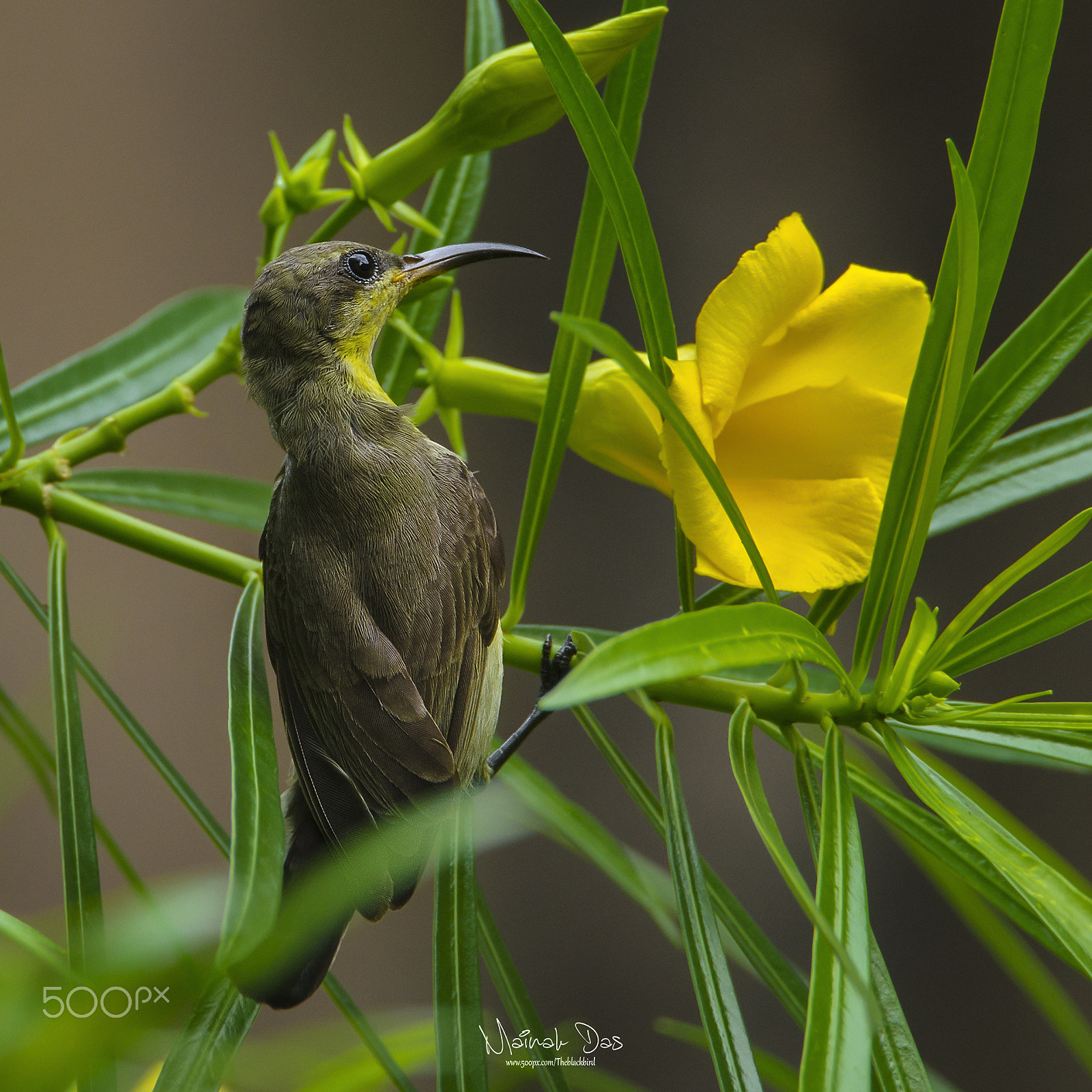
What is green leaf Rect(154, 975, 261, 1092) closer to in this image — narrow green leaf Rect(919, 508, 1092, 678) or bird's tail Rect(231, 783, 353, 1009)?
bird's tail Rect(231, 783, 353, 1009)

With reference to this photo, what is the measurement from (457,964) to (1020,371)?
397 mm

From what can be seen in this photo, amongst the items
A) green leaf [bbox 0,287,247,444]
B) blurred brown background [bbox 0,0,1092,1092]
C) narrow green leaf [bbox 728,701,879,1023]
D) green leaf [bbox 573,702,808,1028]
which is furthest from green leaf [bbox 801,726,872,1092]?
blurred brown background [bbox 0,0,1092,1092]

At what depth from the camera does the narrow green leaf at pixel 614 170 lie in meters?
0.35

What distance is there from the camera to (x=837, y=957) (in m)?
0.25

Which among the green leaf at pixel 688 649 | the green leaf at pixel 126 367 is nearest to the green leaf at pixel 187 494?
the green leaf at pixel 126 367

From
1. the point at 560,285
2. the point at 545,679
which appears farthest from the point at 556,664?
the point at 560,285

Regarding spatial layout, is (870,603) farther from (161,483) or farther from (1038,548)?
(161,483)

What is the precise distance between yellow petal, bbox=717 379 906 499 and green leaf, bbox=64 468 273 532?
331mm

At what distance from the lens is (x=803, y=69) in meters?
1.51

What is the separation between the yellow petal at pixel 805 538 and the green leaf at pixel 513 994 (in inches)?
8.7

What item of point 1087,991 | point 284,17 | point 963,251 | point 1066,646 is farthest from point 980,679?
point 284,17

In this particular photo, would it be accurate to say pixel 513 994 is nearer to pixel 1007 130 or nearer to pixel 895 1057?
pixel 895 1057

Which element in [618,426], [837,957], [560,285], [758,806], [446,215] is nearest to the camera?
[837,957]

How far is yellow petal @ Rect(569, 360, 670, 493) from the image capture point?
46cm
